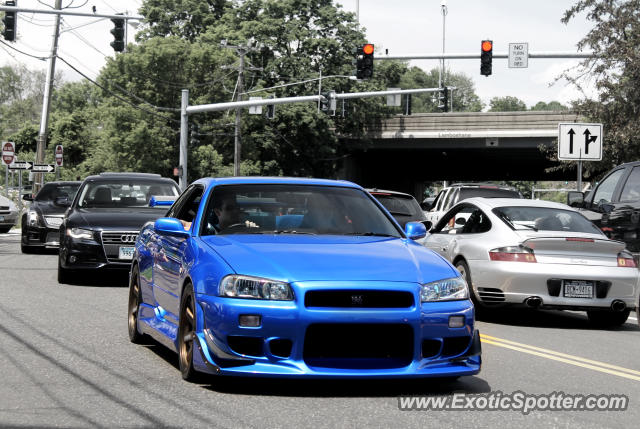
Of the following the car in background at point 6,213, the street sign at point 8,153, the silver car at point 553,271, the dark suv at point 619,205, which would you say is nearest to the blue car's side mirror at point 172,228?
the silver car at point 553,271

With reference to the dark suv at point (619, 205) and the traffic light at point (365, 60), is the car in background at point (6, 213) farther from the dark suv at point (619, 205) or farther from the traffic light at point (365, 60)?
the dark suv at point (619, 205)

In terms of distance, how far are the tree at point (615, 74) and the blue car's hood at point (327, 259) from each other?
23.4m

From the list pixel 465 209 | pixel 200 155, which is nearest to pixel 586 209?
pixel 465 209

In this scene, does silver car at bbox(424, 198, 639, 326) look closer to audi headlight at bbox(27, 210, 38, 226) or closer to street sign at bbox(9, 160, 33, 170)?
audi headlight at bbox(27, 210, 38, 226)

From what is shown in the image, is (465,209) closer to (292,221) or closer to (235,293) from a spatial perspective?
(292,221)

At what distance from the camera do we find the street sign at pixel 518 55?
27766mm

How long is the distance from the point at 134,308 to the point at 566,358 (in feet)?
12.5

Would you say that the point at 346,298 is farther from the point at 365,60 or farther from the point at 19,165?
the point at 19,165

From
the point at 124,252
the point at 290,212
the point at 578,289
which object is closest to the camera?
the point at 290,212

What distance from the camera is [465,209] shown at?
13.6m

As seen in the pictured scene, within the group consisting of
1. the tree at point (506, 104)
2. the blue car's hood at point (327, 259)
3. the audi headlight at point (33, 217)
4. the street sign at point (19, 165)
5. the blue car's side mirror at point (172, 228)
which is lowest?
the audi headlight at point (33, 217)

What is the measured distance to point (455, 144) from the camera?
64938 millimetres

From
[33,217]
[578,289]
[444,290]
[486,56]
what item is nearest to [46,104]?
[33,217]

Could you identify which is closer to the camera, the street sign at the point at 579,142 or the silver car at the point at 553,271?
the silver car at the point at 553,271
